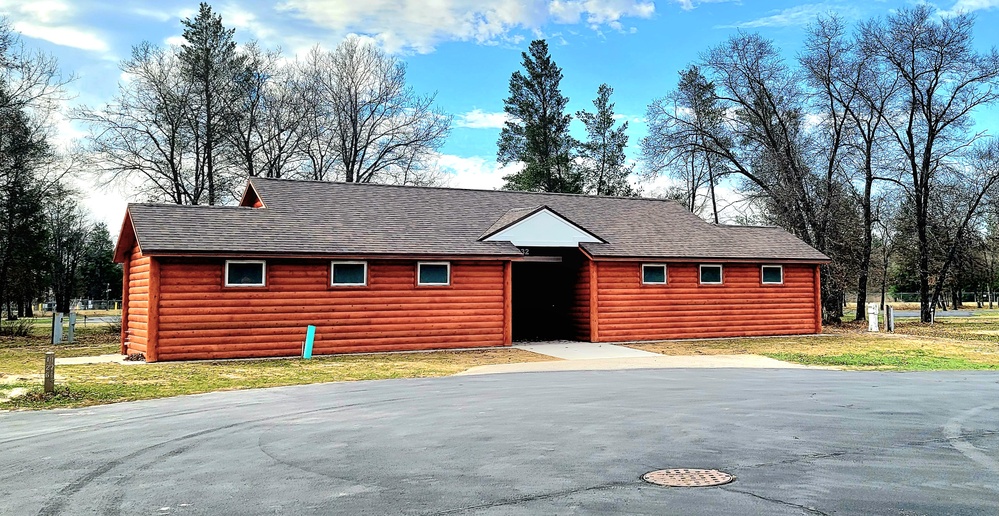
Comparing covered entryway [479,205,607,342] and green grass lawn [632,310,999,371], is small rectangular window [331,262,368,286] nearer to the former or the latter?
covered entryway [479,205,607,342]

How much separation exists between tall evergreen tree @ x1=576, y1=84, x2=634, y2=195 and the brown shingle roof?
61.1 feet

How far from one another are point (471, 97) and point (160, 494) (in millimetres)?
29611

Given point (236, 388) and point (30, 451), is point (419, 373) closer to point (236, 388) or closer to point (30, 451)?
point (236, 388)

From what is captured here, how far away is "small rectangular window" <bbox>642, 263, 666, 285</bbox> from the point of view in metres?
21.2

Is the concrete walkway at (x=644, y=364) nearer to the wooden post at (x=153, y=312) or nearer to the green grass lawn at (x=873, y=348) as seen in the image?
the green grass lawn at (x=873, y=348)

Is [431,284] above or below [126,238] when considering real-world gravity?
below

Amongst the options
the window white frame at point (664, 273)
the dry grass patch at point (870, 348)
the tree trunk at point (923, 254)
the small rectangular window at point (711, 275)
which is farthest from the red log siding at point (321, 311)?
the tree trunk at point (923, 254)


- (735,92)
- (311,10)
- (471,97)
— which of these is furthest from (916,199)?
(311,10)

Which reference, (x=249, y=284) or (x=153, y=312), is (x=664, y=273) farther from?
(x=153, y=312)

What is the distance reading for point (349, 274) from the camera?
17.8 metres

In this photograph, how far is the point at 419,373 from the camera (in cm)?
1358

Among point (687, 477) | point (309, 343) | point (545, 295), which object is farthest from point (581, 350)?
point (687, 477)

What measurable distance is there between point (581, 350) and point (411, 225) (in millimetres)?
5861

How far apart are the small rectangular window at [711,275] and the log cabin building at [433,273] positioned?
0.04 meters
